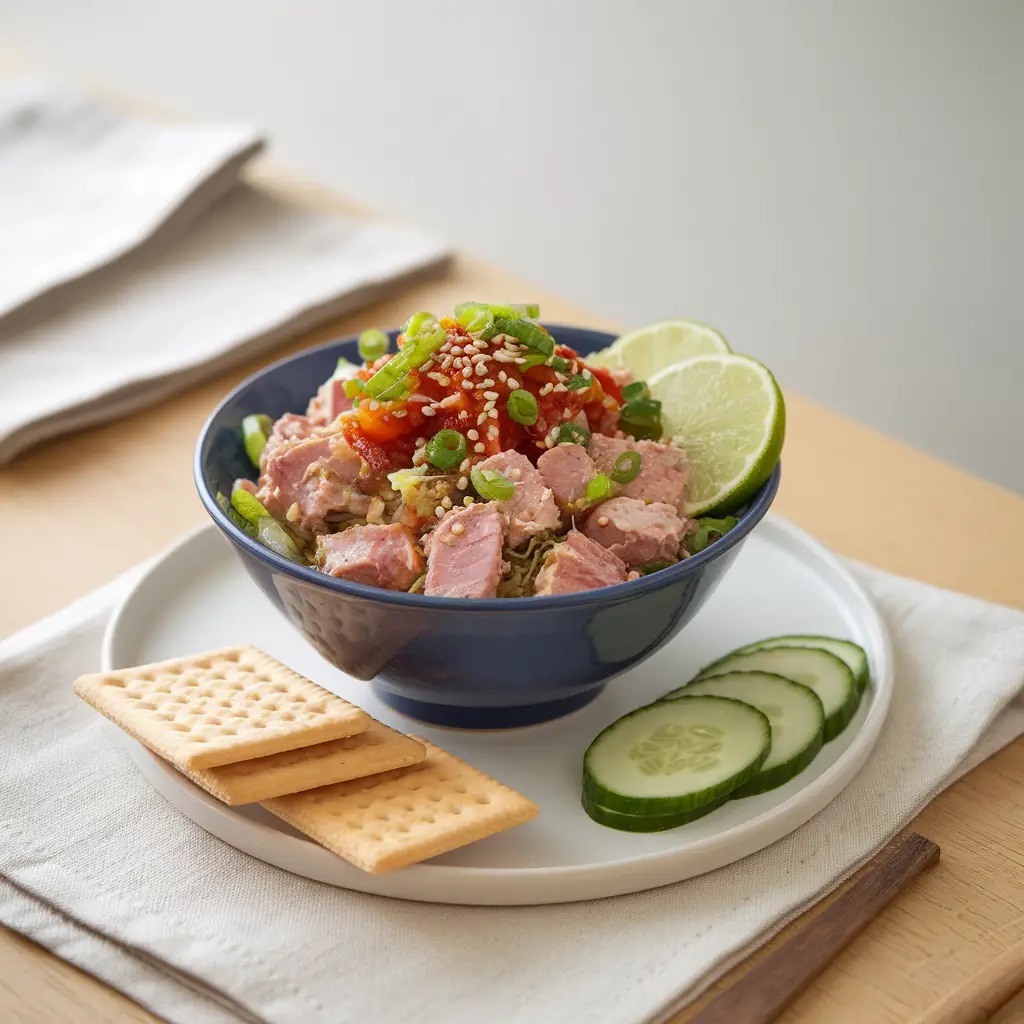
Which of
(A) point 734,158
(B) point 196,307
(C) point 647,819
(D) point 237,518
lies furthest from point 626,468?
(A) point 734,158

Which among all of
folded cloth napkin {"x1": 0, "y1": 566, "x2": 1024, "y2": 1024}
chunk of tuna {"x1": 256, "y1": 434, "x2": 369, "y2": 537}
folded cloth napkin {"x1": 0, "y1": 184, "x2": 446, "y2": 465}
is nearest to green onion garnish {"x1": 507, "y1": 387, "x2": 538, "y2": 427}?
chunk of tuna {"x1": 256, "y1": 434, "x2": 369, "y2": 537}

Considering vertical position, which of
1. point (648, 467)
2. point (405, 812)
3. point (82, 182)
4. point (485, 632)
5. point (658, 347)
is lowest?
point (405, 812)

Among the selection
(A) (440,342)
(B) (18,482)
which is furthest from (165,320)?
(A) (440,342)

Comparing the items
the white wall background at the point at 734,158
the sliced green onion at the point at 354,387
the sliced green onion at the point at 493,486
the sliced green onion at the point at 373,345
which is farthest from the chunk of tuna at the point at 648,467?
the white wall background at the point at 734,158

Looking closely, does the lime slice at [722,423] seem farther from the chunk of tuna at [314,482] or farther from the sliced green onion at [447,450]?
the chunk of tuna at [314,482]

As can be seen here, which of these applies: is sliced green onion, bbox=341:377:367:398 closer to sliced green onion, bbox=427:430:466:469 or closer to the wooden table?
sliced green onion, bbox=427:430:466:469

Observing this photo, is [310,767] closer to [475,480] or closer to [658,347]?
[475,480]
